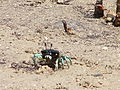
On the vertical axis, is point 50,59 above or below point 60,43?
above

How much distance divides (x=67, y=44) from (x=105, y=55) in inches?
66.5

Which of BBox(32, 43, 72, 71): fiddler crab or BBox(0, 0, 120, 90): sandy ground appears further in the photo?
BBox(32, 43, 72, 71): fiddler crab

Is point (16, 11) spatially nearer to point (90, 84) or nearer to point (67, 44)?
point (67, 44)

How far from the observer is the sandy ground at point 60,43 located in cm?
A: 830

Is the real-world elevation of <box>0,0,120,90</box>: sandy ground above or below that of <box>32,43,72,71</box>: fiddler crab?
below

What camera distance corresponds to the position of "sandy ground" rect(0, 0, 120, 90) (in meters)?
8.30

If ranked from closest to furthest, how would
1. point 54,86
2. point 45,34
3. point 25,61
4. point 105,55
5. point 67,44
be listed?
1. point 54,86
2. point 25,61
3. point 105,55
4. point 67,44
5. point 45,34

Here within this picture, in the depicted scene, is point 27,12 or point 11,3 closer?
point 27,12

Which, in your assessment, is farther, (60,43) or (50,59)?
(60,43)

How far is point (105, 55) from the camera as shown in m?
11.0

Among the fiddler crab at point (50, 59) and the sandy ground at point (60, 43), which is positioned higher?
the fiddler crab at point (50, 59)

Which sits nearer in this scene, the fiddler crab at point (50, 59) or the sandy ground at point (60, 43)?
the sandy ground at point (60, 43)

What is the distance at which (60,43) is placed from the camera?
40.7ft

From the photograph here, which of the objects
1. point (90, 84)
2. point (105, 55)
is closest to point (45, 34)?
point (105, 55)
